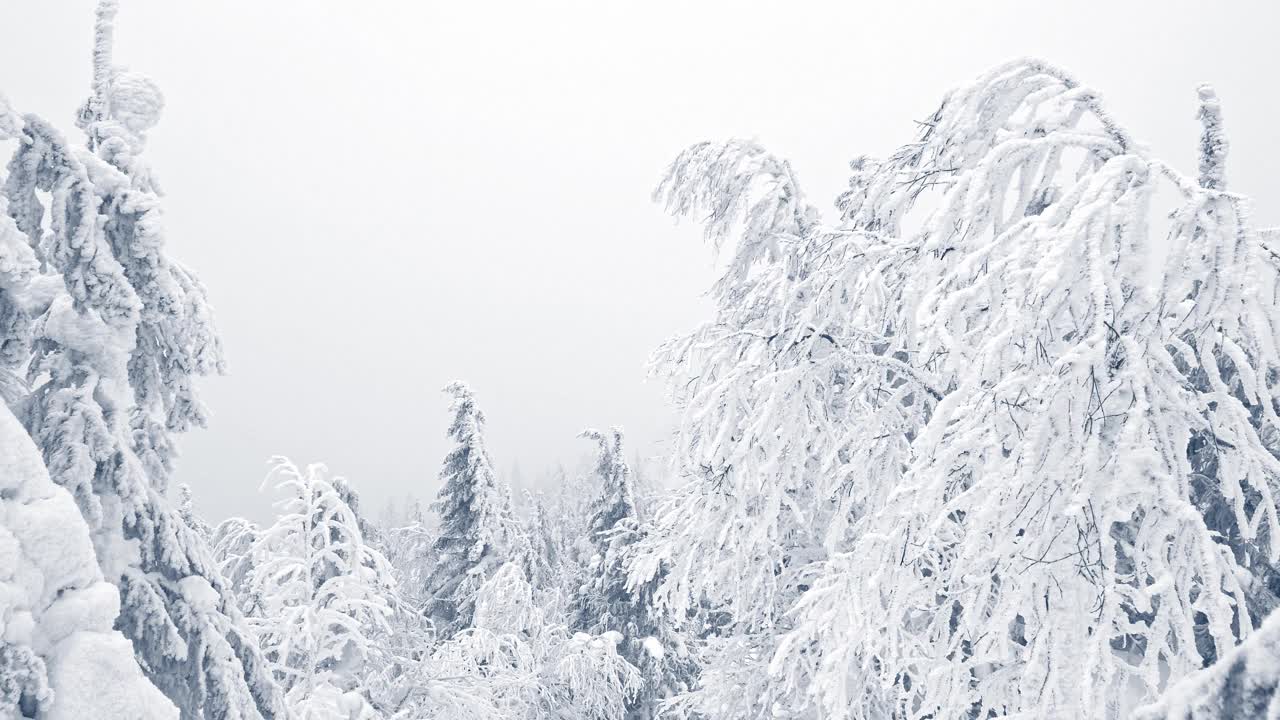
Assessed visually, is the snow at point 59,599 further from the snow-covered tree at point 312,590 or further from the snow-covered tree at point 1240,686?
the snow-covered tree at point 1240,686

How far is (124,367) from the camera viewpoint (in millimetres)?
4691

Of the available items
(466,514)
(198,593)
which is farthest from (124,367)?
(466,514)

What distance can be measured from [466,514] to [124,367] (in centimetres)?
1535

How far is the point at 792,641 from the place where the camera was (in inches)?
167

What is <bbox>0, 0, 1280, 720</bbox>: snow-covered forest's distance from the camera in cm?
256

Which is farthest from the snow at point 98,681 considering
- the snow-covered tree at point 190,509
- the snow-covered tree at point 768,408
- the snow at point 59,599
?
the snow-covered tree at point 190,509

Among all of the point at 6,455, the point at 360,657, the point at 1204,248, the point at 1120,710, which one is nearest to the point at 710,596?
the point at 1120,710

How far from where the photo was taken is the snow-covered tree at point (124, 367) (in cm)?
438

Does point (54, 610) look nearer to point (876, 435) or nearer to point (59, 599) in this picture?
point (59, 599)

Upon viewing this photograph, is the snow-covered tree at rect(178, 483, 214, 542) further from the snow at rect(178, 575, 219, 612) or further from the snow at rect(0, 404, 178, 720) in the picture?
the snow at rect(0, 404, 178, 720)

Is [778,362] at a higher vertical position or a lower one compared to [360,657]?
higher

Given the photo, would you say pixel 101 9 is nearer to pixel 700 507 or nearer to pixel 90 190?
pixel 90 190

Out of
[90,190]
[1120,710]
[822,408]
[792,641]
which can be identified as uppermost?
[90,190]

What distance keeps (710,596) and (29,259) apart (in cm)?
525
